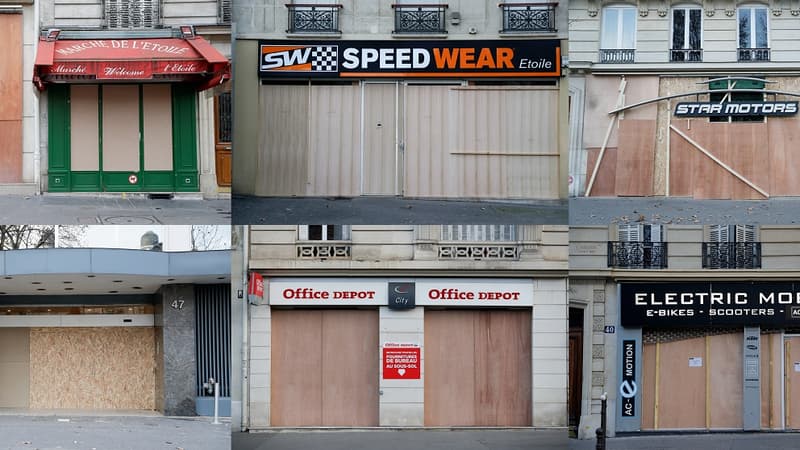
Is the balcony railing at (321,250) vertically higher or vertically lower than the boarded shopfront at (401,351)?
higher

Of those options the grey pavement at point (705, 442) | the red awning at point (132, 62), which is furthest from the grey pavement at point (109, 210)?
the grey pavement at point (705, 442)

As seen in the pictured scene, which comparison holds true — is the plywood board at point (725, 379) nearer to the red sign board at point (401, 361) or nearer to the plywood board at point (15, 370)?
the red sign board at point (401, 361)

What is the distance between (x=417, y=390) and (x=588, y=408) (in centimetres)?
154

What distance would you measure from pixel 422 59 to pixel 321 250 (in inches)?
77.9

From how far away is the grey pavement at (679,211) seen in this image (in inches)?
348

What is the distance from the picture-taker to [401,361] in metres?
8.18

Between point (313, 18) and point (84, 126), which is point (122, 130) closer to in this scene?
point (84, 126)

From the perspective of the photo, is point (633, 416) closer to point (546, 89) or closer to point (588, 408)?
point (588, 408)

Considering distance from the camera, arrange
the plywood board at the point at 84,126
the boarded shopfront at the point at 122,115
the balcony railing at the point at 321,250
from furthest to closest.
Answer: the plywood board at the point at 84,126 → the boarded shopfront at the point at 122,115 → the balcony railing at the point at 321,250

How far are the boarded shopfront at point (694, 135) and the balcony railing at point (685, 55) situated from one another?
179mm

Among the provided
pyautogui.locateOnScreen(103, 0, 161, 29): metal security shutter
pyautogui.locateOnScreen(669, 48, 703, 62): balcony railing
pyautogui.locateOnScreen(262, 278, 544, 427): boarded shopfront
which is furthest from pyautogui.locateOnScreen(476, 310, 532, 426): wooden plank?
pyautogui.locateOnScreen(103, 0, 161, 29): metal security shutter

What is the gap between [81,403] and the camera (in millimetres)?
16000

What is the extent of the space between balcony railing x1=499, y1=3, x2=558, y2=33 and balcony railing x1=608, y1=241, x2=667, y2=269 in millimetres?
1959

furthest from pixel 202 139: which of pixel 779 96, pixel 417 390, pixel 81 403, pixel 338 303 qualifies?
pixel 81 403
